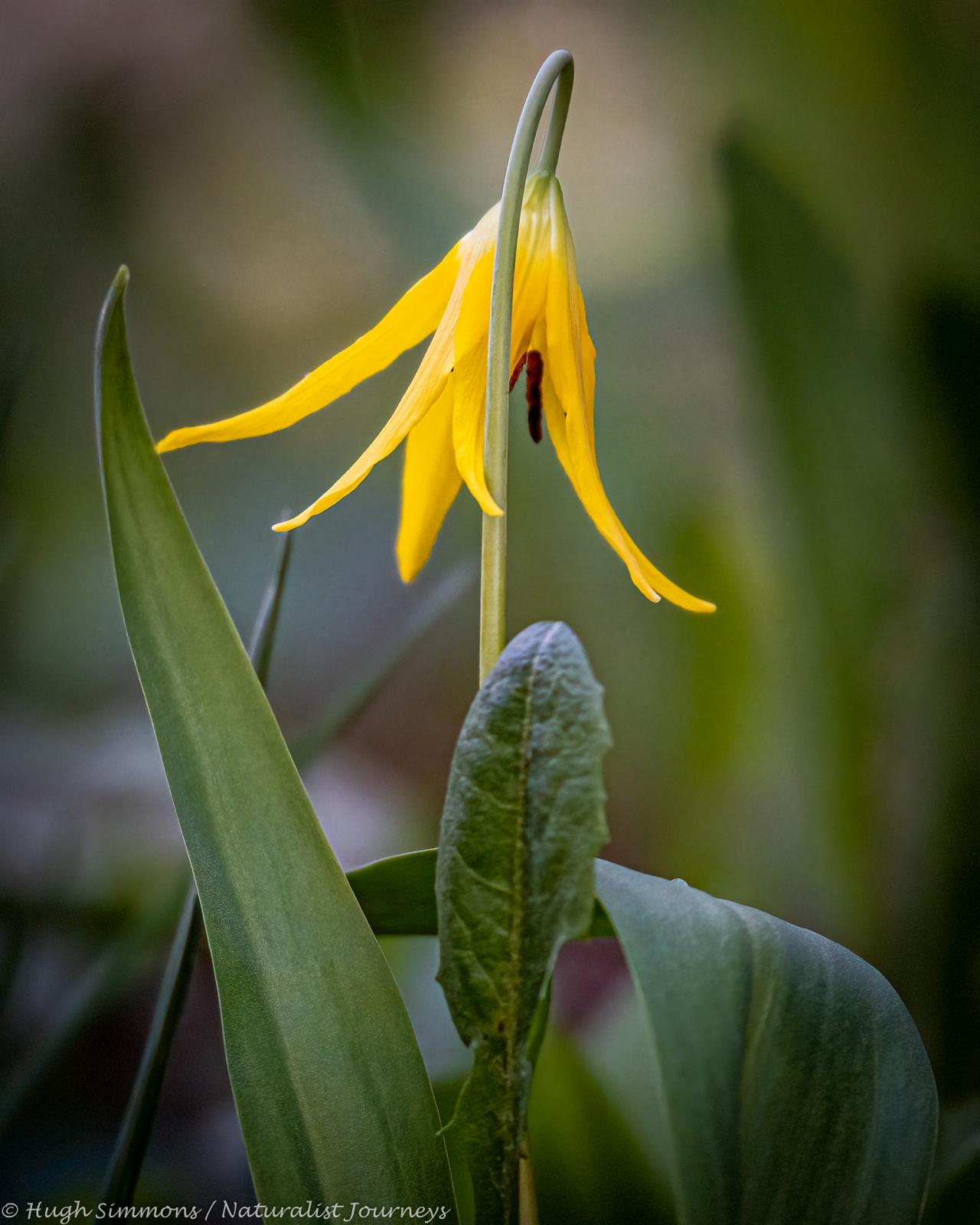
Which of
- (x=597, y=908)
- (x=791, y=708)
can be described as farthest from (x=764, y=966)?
(x=791, y=708)

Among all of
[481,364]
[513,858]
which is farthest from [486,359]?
[513,858]

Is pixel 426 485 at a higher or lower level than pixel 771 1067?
higher

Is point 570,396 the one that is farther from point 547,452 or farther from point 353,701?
point 547,452

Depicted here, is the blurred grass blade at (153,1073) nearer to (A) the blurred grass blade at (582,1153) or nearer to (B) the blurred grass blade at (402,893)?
(B) the blurred grass blade at (402,893)

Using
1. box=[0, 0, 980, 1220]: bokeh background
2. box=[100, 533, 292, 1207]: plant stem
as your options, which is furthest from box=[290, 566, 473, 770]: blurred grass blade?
box=[100, 533, 292, 1207]: plant stem

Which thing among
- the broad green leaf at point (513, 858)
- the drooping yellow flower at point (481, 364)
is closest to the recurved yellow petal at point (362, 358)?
the drooping yellow flower at point (481, 364)

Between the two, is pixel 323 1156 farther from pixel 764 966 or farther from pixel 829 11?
pixel 829 11
